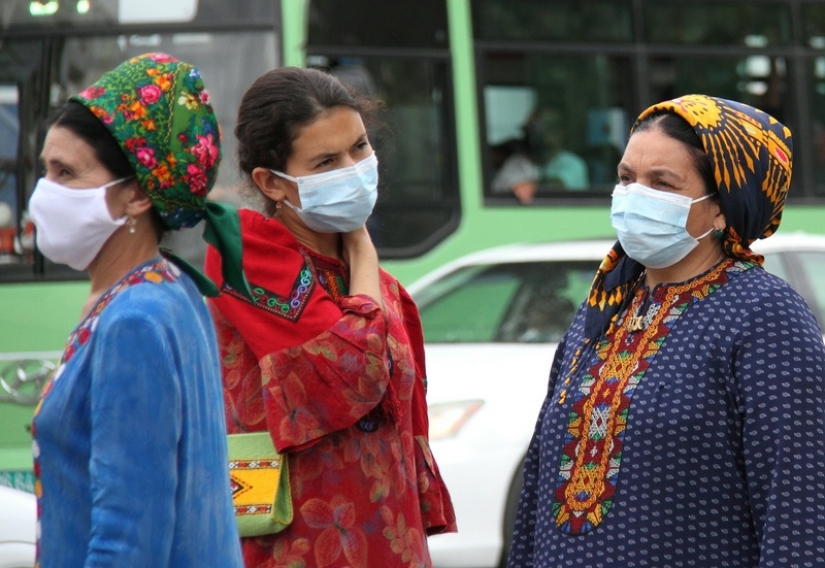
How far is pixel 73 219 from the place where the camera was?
230 centimetres

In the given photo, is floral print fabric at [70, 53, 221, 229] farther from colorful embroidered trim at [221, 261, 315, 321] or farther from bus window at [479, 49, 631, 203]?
bus window at [479, 49, 631, 203]

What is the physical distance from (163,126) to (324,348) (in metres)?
0.70

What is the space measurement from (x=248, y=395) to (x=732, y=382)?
0.97m

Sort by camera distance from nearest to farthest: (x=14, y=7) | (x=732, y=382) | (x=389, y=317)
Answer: (x=732, y=382), (x=389, y=317), (x=14, y=7)

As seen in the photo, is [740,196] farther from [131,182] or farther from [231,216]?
[131,182]

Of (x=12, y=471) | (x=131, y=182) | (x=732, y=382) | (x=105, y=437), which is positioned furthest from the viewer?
(x=12, y=471)

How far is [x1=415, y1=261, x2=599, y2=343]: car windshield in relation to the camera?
7094 mm

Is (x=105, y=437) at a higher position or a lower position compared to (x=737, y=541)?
higher

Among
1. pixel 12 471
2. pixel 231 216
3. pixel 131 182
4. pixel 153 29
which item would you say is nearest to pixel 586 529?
pixel 231 216

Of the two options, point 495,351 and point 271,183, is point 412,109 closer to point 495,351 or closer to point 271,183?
point 495,351

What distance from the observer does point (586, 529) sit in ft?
9.37

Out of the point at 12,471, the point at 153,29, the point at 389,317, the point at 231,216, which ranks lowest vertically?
the point at 12,471

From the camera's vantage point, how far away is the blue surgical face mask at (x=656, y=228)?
293 cm

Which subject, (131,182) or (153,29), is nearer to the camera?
(131,182)
